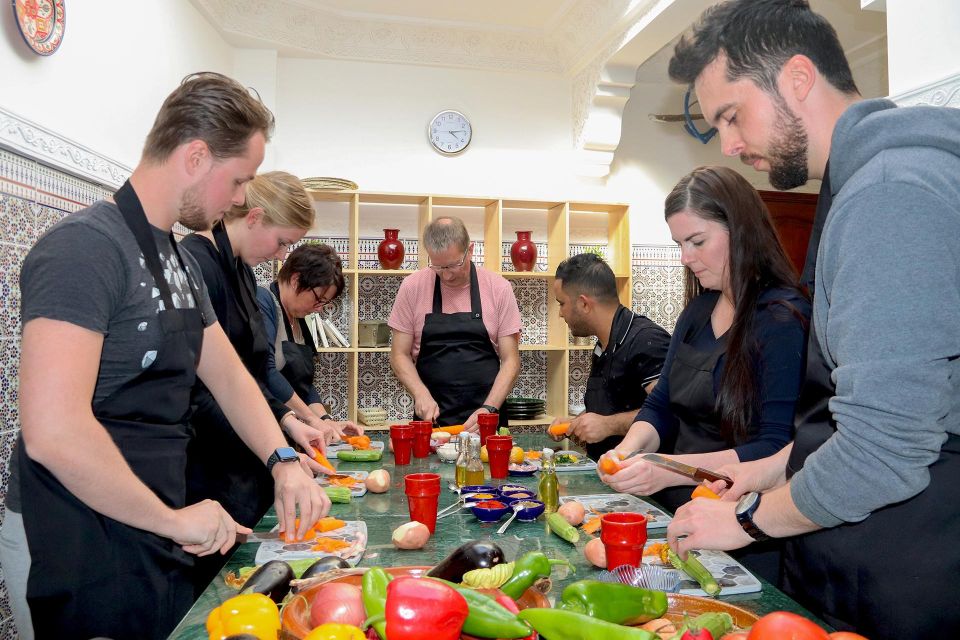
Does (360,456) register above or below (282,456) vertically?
below

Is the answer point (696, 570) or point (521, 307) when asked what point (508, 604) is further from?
point (521, 307)

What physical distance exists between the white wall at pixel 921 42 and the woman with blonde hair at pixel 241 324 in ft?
8.00

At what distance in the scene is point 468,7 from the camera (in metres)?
5.32

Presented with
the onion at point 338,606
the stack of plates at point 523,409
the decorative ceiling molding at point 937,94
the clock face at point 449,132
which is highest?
the clock face at point 449,132

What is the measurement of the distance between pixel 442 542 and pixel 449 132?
4688mm

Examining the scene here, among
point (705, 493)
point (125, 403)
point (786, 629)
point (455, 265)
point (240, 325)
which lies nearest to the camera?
point (786, 629)

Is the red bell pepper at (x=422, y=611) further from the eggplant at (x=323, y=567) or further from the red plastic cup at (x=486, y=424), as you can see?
the red plastic cup at (x=486, y=424)

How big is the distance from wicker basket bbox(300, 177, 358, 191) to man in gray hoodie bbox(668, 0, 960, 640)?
3910 millimetres

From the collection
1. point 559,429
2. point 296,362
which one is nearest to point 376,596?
point 559,429

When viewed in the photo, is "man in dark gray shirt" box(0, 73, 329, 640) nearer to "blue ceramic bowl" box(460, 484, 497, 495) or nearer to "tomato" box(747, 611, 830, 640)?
"blue ceramic bowl" box(460, 484, 497, 495)

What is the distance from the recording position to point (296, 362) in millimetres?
3824

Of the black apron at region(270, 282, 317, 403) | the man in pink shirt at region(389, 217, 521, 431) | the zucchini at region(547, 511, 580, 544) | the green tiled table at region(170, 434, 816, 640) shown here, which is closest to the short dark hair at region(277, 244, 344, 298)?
the black apron at region(270, 282, 317, 403)

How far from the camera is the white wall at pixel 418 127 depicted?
18.5 ft

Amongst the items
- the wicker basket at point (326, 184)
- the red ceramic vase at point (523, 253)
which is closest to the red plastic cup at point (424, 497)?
the wicker basket at point (326, 184)
